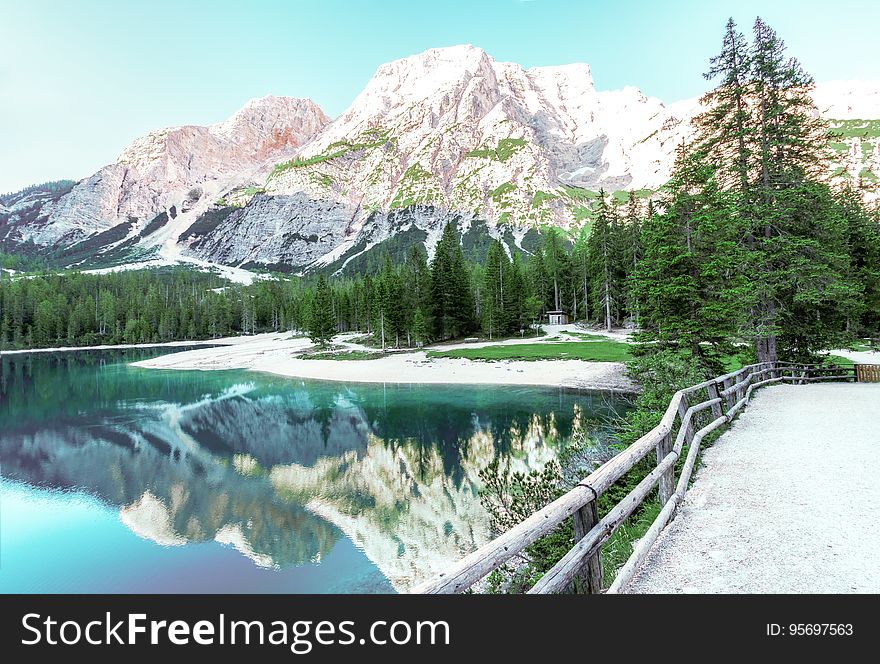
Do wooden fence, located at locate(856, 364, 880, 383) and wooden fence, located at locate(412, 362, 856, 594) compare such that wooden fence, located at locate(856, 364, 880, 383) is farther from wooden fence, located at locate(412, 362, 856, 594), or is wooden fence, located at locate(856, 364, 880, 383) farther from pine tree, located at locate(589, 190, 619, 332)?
pine tree, located at locate(589, 190, 619, 332)

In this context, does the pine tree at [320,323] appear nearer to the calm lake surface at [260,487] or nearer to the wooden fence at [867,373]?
the calm lake surface at [260,487]

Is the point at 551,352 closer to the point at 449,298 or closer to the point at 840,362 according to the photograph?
the point at 449,298

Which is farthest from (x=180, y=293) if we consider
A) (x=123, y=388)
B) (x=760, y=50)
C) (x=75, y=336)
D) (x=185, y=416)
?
(x=760, y=50)

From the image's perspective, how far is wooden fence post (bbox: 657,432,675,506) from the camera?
6465 mm

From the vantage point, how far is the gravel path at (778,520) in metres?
4.36

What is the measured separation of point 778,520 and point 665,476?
1.40 metres

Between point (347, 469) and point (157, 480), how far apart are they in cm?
766

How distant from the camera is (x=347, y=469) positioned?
17.9m

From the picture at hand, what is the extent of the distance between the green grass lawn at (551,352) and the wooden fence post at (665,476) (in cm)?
3225

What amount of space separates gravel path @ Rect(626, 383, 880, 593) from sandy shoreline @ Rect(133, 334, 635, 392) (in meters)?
22.8

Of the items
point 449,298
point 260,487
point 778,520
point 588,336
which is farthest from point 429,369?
point 778,520

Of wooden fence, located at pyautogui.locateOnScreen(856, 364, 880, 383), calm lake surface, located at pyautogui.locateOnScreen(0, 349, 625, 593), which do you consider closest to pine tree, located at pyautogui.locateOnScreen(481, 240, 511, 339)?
calm lake surface, located at pyautogui.locateOnScreen(0, 349, 625, 593)
